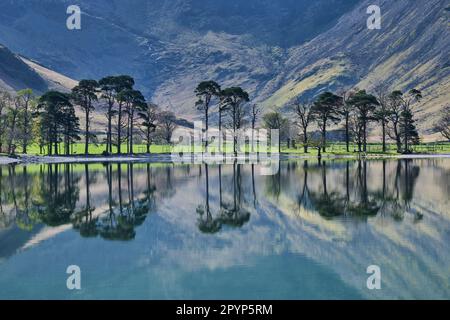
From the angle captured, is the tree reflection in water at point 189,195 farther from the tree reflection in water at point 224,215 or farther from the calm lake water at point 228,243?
the calm lake water at point 228,243

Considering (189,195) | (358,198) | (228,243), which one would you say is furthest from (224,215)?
(189,195)

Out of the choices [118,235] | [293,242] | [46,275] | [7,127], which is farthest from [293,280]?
[7,127]

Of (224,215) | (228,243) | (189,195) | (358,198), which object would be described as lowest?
(228,243)

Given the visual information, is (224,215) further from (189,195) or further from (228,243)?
(189,195)

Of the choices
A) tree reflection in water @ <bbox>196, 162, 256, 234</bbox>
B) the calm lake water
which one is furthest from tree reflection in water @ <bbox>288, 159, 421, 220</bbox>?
tree reflection in water @ <bbox>196, 162, 256, 234</bbox>

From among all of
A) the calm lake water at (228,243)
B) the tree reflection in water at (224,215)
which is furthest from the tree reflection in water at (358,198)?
the tree reflection in water at (224,215)

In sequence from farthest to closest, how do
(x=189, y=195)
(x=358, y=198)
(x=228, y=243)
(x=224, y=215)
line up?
(x=189, y=195), (x=358, y=198), (x=224, y=215), (x=228, y=243)

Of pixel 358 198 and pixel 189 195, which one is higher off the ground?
pixel 189 195
